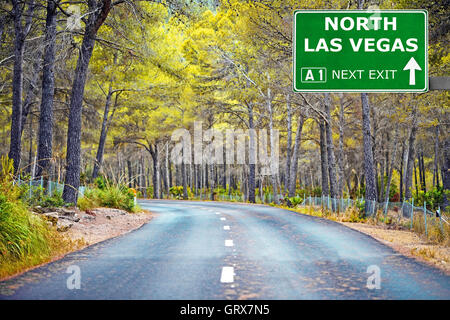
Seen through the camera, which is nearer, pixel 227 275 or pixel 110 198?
pixel 227 275

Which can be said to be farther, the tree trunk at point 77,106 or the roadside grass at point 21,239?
the tree trunk at point 77,106

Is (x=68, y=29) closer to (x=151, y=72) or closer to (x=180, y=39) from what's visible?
(x=151, y=72)

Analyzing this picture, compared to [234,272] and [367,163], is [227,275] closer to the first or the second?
[234,272]

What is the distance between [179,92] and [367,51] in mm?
23396

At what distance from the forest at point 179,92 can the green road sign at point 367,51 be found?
10.5 ft

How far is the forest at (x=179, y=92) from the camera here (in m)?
18.4

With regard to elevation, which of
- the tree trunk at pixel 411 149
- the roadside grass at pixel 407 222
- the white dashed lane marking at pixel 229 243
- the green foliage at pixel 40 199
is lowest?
the roadside grass at pixel 407 222

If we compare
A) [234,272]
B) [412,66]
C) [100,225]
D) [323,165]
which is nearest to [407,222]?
[412,66]

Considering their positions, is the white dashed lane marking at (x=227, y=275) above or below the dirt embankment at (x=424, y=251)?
above

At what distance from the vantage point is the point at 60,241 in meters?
10.8

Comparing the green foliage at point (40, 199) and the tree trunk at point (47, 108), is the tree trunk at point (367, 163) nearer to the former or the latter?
the green foliage at point (40, 199)

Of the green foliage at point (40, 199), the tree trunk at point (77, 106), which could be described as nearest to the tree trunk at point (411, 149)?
the tree trunk at point (77, 106)

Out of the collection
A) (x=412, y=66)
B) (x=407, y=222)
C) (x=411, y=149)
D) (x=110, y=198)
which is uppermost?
(x=412, y=66)

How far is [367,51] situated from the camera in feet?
40.1
